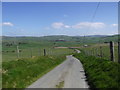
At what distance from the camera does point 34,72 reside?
2167 cm

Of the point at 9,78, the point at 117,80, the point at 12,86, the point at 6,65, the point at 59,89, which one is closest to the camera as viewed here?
the point at 117,80

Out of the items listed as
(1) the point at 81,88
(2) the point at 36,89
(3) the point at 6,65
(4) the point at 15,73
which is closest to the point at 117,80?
(1) the point at 81,88

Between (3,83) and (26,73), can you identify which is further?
(26,73)

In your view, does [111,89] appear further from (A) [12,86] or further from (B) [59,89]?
(A) [12,86]

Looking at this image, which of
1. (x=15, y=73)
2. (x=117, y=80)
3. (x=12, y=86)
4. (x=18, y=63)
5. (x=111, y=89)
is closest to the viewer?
(x=111, y=89)

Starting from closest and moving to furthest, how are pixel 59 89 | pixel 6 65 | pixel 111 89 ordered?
pixel 111 89, pixel 59 89, pixel 6 65

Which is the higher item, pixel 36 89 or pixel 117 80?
pixel 117 80

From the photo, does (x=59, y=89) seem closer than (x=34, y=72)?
Yes

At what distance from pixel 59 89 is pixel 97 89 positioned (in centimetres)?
242

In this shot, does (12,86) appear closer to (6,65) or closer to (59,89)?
(59,89)

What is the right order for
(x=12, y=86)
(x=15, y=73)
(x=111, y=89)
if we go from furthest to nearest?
1. (x=15, y=73)
2. (x=12, y=86)
3. (x=111, y=89)

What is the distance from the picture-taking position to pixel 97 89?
39.4 ft

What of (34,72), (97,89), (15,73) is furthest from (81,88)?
(34,72)

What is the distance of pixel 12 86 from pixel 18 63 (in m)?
13.7
